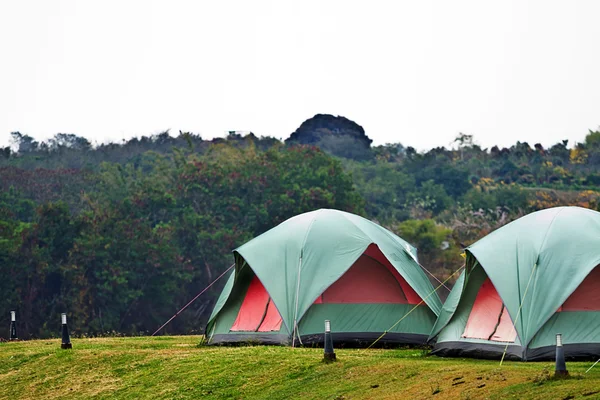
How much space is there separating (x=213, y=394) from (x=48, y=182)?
45.0 m

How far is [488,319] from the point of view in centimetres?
1705

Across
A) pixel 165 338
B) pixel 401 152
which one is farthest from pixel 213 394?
pixel 401 152

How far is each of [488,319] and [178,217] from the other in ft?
113

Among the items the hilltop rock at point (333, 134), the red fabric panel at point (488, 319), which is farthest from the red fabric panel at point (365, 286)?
the hilltop rock at point (333, 134)

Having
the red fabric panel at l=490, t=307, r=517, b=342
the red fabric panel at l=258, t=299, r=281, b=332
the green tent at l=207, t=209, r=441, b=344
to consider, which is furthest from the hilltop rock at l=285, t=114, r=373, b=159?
the red fabric panel at l=490, t=307, r=517, b=342

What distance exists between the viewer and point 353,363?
1517 cm

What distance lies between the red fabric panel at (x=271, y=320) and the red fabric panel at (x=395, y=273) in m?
2.17

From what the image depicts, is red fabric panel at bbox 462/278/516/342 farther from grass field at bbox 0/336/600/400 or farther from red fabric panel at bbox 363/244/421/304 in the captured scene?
red fabric panel at bbox 363/244/421/304

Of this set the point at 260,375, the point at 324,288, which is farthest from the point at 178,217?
the point at 260,375

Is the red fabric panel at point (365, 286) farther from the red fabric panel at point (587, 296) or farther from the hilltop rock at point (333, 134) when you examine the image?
the hilltop rock at point (333, 134)

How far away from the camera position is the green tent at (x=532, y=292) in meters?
15.9

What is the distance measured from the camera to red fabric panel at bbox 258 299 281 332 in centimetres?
1967

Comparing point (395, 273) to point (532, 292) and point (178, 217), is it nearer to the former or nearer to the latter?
point (532, 292)

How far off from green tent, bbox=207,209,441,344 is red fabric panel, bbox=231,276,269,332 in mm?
23
